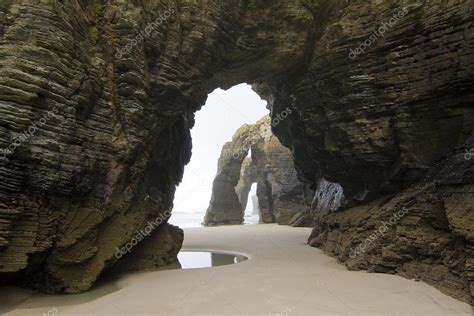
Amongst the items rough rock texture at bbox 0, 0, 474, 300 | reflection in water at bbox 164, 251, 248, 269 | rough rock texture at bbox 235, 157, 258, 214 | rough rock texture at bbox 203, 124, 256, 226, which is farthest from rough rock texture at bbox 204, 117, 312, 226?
rough rock texture at bbox 0, 0, 474, 300

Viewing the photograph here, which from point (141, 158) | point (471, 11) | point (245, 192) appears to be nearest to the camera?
point (471, 11)

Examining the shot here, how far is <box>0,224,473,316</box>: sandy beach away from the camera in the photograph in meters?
8.38

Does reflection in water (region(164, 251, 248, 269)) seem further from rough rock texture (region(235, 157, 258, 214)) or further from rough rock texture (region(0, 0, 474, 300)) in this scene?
rough rock texture (region(235, 157, 258, 214))

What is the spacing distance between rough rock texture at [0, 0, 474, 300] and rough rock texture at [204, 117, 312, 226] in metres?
24.9

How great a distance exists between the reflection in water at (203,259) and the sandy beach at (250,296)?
2.42 metres

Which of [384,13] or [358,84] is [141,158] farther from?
[384,13]

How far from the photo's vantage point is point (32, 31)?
31.3 feet

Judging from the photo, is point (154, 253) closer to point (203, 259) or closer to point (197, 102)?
point (203, 259)

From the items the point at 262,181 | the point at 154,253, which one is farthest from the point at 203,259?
the point at 262,181

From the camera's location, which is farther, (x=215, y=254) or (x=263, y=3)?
(x=215, y=254)

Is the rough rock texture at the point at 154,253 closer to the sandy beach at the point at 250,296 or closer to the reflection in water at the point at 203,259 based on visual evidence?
the reflection in water at the point at 203,259

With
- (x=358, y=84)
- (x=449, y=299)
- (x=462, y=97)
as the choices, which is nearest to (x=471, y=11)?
(x=462, y=97)

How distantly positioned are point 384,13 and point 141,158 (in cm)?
1133

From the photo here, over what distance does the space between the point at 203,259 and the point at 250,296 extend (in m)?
8.37
